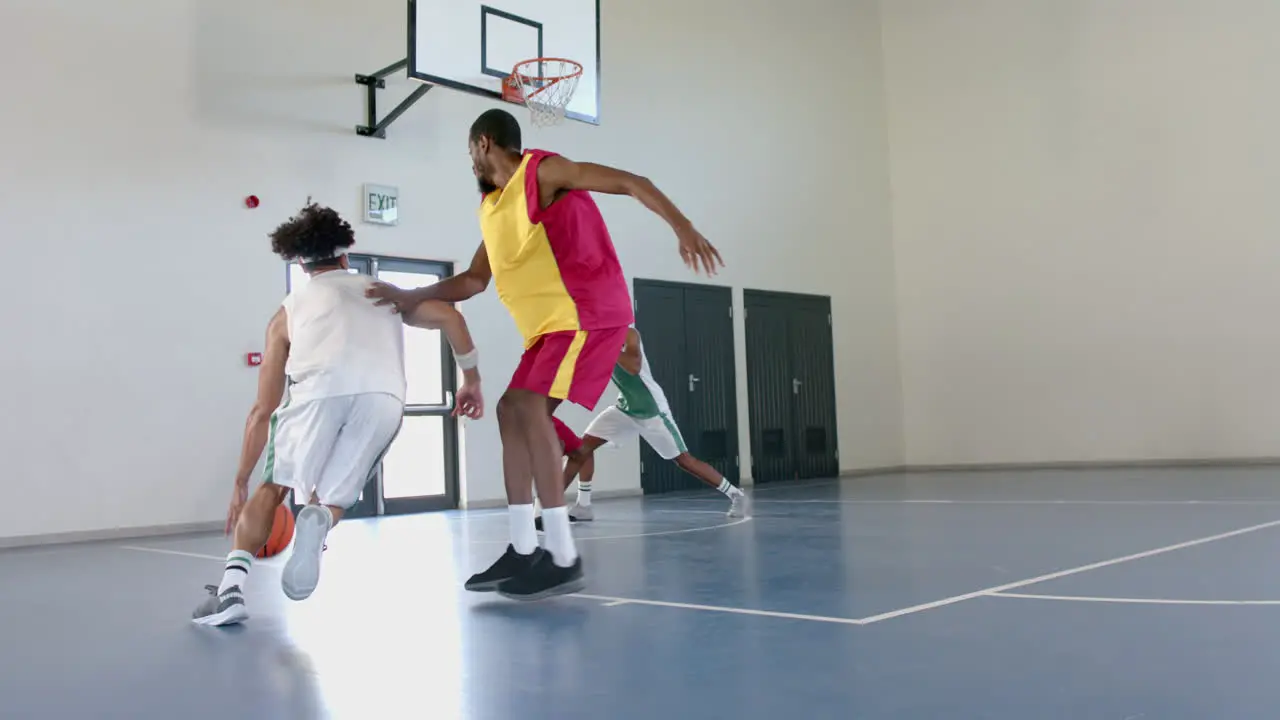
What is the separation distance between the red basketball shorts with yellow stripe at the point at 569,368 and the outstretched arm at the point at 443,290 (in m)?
0.31

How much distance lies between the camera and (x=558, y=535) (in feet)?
11.9

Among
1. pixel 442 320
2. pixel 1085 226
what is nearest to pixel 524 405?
pixel 442 320

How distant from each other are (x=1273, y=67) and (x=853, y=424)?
611 centimetres

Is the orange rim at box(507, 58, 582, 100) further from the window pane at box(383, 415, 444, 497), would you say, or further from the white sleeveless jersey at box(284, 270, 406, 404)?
the white sleeveless jersey at box(284, 270, 406, 404)

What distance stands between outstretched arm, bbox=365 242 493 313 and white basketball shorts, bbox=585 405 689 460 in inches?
126

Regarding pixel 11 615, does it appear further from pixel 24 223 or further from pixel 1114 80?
pixel 1114 80

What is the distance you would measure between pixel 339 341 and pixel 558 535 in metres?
0.97

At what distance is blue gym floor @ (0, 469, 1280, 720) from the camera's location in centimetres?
223

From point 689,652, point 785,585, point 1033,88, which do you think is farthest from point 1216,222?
point 689,652

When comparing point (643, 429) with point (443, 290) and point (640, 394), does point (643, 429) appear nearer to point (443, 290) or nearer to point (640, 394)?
point (640, 394)

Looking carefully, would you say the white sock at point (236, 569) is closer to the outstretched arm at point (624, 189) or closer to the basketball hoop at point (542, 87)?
the outstretched arm at point (624, 189)

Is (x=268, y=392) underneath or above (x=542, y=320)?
underneath

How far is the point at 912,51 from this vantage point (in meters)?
14.5

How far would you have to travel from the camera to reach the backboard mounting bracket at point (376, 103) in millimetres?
8875
